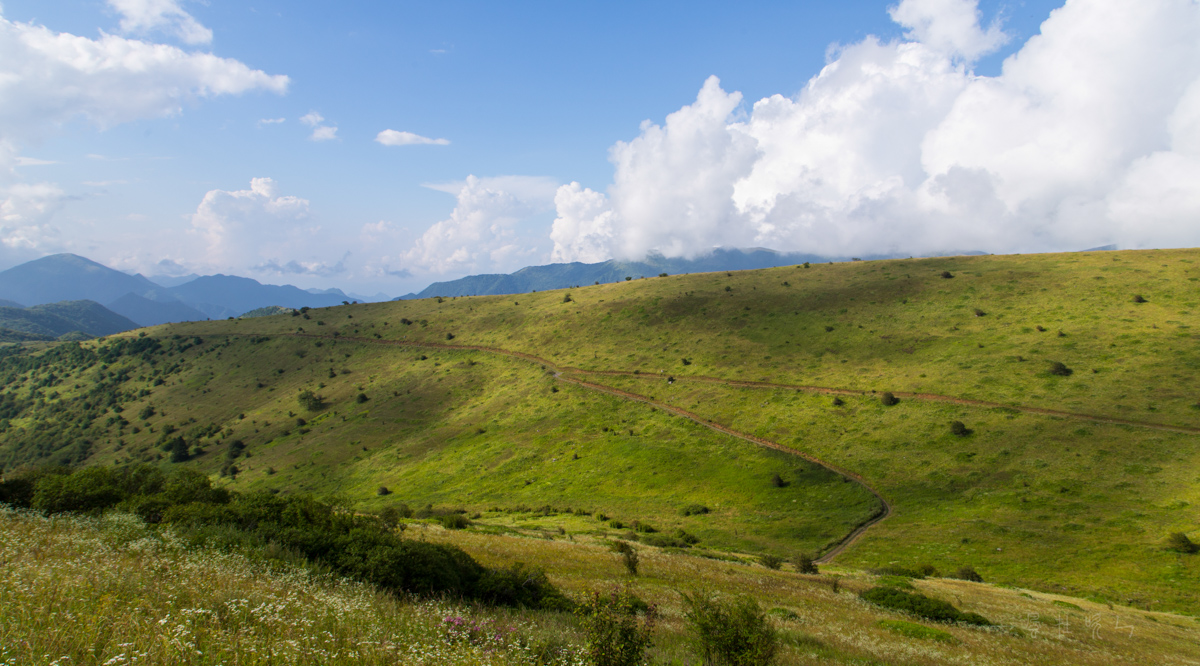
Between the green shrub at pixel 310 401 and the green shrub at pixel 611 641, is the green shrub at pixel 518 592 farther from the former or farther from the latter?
the green shrub at pixel 310 401

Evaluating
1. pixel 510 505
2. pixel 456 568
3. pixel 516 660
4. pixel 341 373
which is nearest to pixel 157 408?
pixel 341 373

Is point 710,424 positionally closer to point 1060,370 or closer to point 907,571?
point 907,571

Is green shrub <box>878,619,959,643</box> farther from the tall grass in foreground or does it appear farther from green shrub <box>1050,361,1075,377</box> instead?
green shrub <box>1050,361,1075,377</box>

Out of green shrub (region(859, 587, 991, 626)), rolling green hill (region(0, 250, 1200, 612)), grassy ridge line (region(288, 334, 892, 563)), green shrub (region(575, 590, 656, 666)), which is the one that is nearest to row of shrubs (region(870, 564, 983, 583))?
rolling green hill (region(0, 250, 1200, 612))

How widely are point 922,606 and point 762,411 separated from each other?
50122 mm

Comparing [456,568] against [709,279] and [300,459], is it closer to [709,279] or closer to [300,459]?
[300,459]

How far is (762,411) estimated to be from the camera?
7012 centimetres

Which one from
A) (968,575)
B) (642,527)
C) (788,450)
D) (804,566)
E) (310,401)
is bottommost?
(642,527)

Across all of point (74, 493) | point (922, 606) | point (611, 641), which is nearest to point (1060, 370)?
point (922, 606)

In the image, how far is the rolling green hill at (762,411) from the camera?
146ft

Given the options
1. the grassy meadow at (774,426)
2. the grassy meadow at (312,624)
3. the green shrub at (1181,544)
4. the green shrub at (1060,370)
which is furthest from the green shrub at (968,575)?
the green shrub at (1060,370)

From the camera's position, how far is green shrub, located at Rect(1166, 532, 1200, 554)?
35781 mm

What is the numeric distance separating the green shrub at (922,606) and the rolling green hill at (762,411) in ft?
65.2

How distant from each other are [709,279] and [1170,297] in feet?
264
